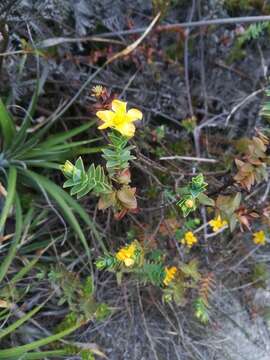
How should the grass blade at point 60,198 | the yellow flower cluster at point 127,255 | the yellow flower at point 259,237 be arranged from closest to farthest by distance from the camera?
the yellow flower cluster at point 127,255 → the grass blade at point 60,198 → the yellow flower at point 259,237

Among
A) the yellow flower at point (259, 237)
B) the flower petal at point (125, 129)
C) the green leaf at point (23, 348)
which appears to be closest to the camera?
the flower petal at point (125, 129)

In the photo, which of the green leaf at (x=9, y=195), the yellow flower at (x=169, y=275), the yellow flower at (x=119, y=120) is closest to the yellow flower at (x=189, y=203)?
the yellow flower at (x=119, y=120)

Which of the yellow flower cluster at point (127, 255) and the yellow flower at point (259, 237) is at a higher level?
the yellow flower cluster at point (127, 255)

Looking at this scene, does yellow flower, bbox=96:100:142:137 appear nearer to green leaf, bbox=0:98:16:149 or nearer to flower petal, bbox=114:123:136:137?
flower petal, bbox=114:123:136:137

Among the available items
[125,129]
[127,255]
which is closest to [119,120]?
[125,129]

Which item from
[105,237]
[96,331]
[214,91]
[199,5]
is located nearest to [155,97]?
[214,91]

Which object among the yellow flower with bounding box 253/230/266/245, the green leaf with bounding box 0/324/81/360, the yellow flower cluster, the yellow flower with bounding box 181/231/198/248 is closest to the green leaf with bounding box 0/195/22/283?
the green leaf with bounding box 0/324/81/360

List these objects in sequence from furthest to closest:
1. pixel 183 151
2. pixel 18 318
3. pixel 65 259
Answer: pixel 183 151
pixel 65 259
pixel 18 318

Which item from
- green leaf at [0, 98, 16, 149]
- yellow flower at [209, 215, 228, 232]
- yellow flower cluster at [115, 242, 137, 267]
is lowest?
yellow flower at [209, 215, 228, 232]

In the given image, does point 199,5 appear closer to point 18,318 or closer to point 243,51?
point 243,51

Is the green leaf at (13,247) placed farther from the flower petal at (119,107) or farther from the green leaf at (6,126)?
the flower petal at (119,107)

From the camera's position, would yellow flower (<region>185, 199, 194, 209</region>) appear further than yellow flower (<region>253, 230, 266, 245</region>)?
No
